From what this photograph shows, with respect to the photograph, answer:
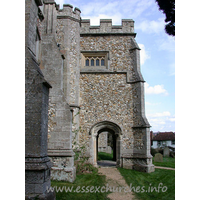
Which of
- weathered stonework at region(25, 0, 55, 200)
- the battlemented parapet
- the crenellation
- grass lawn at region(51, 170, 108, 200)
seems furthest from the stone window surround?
weathered stonework at region(25, 0, 55, 200)

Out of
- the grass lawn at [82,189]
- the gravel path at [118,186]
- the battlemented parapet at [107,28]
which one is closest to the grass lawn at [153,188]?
the gravel path at [118,186]

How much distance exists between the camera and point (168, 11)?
555 centimetres

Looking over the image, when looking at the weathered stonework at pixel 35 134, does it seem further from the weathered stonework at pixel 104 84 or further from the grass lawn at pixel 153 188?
the weathered stonework at pixel 104 84

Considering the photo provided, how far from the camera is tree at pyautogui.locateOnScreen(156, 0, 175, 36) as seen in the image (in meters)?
5.48

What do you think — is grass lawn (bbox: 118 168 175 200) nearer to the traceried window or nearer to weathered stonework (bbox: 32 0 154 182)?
weathered stonework (bbox: 32 0 154 182)

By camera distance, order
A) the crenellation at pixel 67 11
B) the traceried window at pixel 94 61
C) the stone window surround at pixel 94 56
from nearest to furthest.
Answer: the crenellation at pixel 67 11
the stone window surround at pixel 94 56
the traceried window at pixel 94 61

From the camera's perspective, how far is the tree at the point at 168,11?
5.48 metres

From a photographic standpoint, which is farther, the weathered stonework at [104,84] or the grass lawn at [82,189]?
the weathered stonework at [104,84]

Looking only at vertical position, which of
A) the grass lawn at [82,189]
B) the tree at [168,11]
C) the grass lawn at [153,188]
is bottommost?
the grass lawn at [153,188]

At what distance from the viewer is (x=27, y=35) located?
190 inches

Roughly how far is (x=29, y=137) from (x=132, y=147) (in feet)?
25.4

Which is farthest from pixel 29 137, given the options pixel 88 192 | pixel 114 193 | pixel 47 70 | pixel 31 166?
pixel 47 70

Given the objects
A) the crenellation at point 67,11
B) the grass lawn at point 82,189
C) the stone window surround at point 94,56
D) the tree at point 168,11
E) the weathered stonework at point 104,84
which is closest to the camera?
the tree at point 168,11

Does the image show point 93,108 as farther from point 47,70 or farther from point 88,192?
point 88,192
